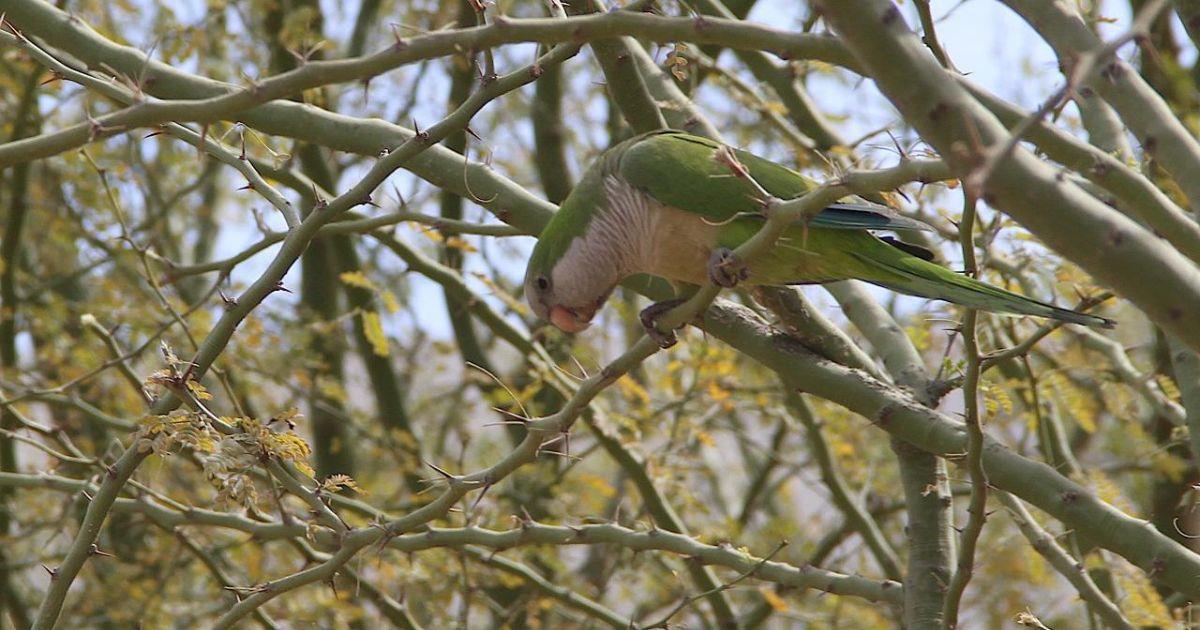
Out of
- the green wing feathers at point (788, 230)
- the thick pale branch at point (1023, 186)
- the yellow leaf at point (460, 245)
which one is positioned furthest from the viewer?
the yellow leaf at point (460, 245)

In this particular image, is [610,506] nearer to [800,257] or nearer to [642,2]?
[800,257]

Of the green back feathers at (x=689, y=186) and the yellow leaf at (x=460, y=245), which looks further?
the yellow leaf at (x=460, y=245)

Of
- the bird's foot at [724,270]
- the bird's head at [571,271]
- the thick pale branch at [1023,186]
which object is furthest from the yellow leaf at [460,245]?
the thick pale branch at [1023,186]

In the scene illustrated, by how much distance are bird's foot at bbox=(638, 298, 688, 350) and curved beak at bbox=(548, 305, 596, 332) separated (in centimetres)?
39

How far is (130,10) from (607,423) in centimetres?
428

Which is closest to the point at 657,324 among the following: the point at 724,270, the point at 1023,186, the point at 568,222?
the point at 724,270

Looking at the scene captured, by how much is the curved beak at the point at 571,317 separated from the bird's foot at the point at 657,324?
387 mm

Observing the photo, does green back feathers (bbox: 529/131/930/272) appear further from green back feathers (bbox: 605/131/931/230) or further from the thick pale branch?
the thick pale branch

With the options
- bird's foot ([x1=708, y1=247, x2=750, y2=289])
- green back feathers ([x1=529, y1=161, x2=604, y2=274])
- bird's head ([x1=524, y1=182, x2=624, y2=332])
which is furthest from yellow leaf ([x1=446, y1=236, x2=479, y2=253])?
bird's foot ([x1=708, y1=247, x2=750, y2=289])

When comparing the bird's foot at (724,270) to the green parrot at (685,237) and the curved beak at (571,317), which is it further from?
the curved beak at (571,317)

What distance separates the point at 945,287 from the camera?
324 cm

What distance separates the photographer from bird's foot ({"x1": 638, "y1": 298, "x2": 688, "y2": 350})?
328cm

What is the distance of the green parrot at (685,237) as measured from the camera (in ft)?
11.7

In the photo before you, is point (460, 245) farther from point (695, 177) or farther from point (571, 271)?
point (695, 177)
